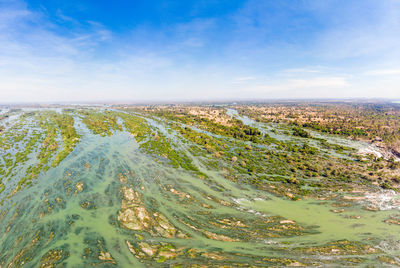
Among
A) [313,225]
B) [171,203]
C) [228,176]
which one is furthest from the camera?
[228,176]

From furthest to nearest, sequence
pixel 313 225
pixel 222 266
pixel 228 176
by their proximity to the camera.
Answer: pixel 228 176 < pixel 313 225 < pixel 222 266

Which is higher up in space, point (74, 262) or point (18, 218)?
point (18, 218)

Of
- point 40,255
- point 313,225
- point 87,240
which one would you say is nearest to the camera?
point 40,255

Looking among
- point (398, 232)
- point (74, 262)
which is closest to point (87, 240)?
point (74, 262)

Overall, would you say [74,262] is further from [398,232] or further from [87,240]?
[398,232]

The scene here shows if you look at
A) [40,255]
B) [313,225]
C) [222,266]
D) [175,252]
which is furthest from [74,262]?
[313,225]

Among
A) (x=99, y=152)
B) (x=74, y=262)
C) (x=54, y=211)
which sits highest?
(x=99, y=152)

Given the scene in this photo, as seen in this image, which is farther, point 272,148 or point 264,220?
point 272,148

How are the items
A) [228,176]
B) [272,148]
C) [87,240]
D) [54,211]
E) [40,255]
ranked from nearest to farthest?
[40,255] → [87,240] → [54,211] → [228,176] → [272,148]

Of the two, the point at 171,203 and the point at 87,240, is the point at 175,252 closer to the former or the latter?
the point at 171,203
